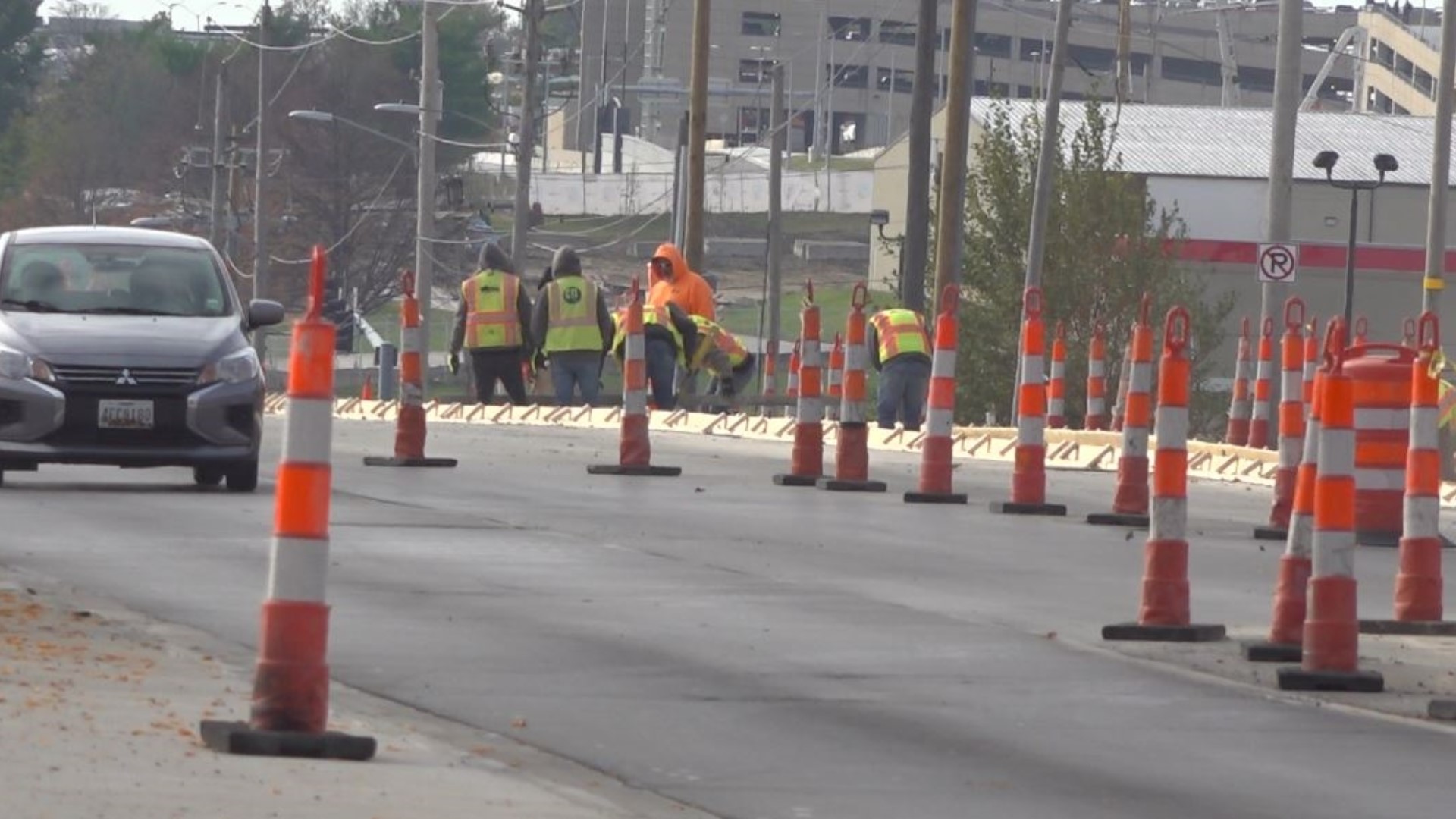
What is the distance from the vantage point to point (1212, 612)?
44.9 ft

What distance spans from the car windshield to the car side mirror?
0.90 ft

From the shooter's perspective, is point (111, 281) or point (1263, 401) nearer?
point (111, 281)

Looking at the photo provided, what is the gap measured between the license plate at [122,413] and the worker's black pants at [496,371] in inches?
505

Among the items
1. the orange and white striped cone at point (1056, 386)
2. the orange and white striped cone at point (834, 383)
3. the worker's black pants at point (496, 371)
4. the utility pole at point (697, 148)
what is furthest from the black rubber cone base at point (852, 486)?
the utility pole at point (697, 148)

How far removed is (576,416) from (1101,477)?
8.73m

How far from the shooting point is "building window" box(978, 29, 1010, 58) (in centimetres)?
14800

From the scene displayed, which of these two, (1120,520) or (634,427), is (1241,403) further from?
(1120,520)

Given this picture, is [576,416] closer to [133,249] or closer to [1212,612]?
[133,249]

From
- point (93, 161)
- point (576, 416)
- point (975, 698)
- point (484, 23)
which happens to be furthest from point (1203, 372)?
point (484, 23)

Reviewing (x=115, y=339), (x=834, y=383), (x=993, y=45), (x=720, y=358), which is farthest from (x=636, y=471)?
(x=993, y=45)

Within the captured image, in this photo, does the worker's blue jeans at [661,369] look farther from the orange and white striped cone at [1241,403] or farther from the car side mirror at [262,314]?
→ the car side mirror at [262,314]

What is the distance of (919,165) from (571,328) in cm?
1252

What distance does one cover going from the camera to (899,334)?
30312mm

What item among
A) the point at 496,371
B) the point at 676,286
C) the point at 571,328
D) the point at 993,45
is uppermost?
the point at 993,45
